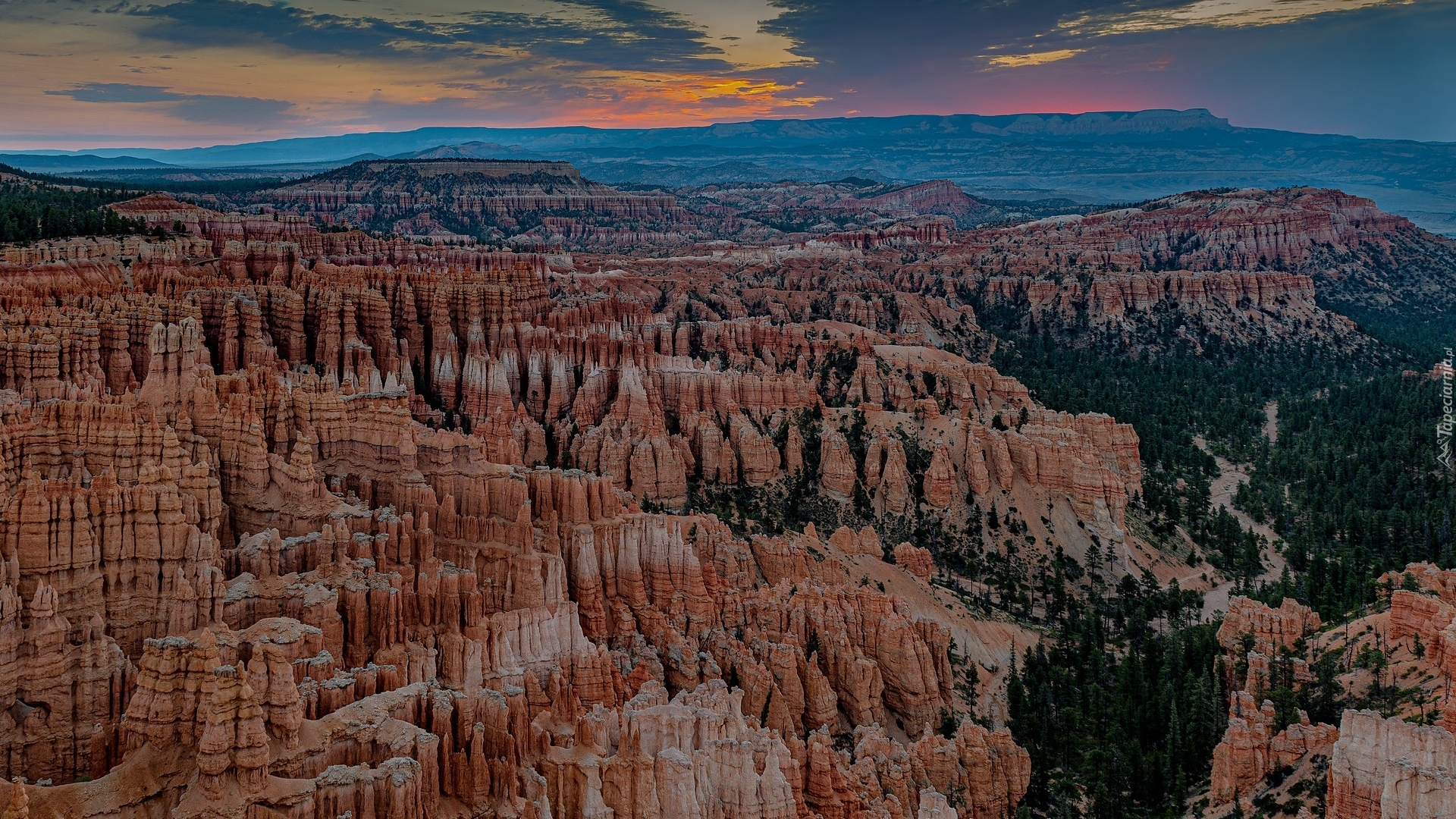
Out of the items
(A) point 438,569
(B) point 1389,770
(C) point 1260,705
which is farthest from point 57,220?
(B) point 1389,770

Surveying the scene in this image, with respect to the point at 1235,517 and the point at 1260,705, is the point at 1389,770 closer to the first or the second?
the point at 1260,705

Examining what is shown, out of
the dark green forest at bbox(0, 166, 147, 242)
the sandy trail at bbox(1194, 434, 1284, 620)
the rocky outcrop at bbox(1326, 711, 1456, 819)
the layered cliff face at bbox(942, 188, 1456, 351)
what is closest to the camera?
the rocky outcrop at bbox(1326, 711, 1456, 819)

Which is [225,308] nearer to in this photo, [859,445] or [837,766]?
[859,445]

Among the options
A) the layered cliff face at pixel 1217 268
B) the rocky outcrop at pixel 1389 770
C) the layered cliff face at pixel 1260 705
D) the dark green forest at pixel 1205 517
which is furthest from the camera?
the layered cliff face at pixel 1217 268

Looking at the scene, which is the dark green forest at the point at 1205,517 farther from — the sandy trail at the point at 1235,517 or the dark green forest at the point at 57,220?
the dark green forest at the point at 57,220

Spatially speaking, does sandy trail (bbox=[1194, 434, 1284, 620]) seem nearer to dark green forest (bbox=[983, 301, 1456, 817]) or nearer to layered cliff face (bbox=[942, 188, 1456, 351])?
dark green forest (bbox=[983, 301, 1456, 817])

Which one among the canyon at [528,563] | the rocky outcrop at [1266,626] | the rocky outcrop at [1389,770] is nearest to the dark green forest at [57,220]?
the canyon at [528,563]

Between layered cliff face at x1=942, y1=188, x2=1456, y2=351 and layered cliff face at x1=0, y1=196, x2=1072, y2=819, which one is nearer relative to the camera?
layered cliff face at x1=0, y1=196, x2=1072, y2=819

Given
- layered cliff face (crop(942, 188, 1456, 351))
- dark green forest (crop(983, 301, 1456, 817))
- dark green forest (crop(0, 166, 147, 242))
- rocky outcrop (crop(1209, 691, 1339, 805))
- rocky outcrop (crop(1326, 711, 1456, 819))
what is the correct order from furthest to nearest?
layered cliff face (crop(942, 188, 1456, 351)), dark green forest (crop(0, 166, 147, 242)), dark green forest (crop(983, 301, 1456, 817)), rocky outcrop (crop(1209, 691, 1339, 805)), rocky outcrop (crop(1326, 711, 1456, 819))

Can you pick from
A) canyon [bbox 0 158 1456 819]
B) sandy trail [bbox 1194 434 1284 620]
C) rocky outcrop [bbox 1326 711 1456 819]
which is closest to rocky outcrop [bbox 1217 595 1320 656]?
canyon [bbox 0 158 1456 819]
